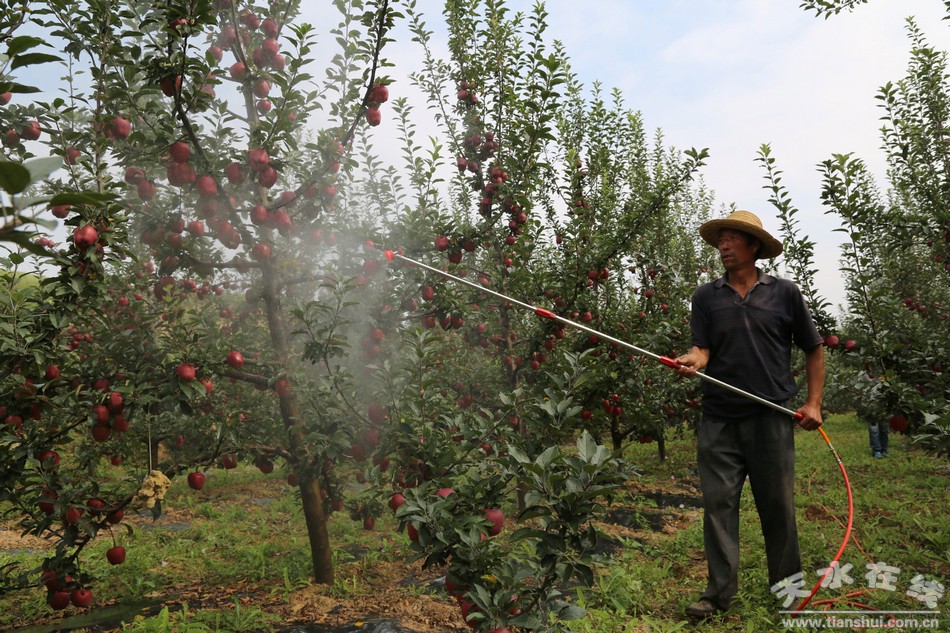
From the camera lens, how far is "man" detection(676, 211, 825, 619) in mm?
3018

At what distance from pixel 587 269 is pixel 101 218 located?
146 inches

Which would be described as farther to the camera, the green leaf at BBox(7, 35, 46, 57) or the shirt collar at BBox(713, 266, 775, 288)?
the shirt collar at BBox(713, 266, 775, 288)

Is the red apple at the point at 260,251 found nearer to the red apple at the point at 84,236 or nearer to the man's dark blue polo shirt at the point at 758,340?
the red apple at the point at 84,236

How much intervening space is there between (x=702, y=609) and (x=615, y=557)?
1.14 m

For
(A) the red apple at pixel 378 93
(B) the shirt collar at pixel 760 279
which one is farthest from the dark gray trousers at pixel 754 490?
(A) the red apple at pixel 378 93

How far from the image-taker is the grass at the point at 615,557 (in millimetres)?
3221

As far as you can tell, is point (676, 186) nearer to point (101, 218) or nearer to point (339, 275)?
point (339, 275)

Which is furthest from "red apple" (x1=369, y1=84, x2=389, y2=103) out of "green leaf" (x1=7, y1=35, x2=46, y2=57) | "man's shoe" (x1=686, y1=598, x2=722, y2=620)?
"man's shoe" (x1=686, y1=598, x2=722, y2=620)

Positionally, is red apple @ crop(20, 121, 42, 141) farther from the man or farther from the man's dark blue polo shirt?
the man's dark blue polo shirt

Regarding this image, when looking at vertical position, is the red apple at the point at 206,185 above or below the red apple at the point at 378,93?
below

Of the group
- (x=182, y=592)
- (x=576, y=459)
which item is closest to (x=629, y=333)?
(x=576, y=459)

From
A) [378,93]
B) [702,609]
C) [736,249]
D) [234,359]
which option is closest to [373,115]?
[378,93]

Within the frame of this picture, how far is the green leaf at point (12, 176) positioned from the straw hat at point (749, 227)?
10.7 feet

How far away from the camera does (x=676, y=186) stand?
559cm
